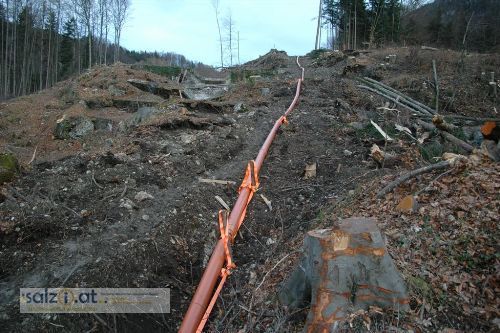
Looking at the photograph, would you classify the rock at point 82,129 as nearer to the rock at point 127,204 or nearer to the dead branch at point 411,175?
the rock at point 127,204

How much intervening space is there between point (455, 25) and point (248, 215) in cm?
2718

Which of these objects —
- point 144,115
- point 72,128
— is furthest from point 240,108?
point 72,128

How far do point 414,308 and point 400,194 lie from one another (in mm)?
1747

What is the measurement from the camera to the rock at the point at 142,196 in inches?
214

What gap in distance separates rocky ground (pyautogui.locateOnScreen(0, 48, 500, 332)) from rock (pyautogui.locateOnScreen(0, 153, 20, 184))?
0.52 feet

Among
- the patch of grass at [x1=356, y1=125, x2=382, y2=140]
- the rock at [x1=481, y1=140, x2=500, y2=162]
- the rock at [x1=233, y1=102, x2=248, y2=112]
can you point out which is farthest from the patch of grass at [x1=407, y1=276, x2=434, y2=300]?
the rock at [x1=233, y1=102, x2=248, y2=112]

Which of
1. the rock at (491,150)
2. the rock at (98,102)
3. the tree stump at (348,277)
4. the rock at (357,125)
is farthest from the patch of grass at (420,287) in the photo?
the rock at (98,102)

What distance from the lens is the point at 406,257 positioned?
335cm

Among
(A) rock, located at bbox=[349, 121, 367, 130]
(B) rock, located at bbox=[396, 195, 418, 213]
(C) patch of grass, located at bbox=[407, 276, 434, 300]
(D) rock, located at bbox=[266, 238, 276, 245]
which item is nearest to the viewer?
(C) patch of grass, located at bbox=[407, 276, 434, 300]

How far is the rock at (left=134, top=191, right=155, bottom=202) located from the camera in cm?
543

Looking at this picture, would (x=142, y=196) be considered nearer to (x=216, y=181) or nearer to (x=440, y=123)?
(x=216, y=181)

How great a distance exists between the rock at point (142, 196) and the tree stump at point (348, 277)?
313 centimetres

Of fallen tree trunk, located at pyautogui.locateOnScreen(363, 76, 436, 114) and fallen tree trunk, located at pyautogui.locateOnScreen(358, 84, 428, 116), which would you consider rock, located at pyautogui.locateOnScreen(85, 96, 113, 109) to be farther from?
fallen tree trunk, located at pyautogui.locateOnScreen(363, 76, 436, 114)

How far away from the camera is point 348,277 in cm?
291
